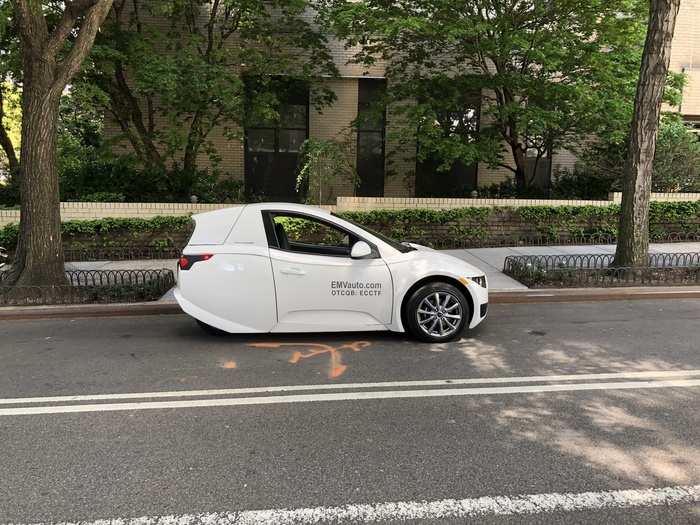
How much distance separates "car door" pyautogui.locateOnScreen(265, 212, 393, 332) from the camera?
19.7 feet

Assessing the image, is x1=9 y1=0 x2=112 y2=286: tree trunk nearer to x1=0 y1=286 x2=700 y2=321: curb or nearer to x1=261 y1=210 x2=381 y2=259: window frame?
x1=0 y1=286 x2=700 y2=321: curb

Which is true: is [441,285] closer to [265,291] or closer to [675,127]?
[265,291]

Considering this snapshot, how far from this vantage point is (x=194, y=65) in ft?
39.6

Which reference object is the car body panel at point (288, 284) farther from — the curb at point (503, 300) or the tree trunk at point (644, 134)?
the tree trunk at point (644, 134)

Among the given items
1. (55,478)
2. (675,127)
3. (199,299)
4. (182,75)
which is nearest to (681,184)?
(675,127)

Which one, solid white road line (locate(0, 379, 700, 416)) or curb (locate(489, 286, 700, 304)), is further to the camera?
curb (locate(489, 286, 700, 304))

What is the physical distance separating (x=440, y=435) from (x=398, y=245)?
9.56 ft

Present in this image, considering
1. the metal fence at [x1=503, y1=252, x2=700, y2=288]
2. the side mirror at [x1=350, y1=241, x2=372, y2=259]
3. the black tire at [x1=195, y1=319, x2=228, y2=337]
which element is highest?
the side mirror at [x1=350, y1=241, x2=372, y2=259]

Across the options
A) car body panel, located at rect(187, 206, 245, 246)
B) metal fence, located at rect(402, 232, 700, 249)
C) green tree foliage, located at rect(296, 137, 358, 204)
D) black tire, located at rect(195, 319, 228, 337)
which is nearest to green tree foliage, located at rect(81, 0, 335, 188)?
green tree foliage, located at rect(296, 137, 358, 204)

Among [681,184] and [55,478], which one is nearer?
[55,478]

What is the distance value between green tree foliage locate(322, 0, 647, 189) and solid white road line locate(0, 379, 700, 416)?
27.6 ft

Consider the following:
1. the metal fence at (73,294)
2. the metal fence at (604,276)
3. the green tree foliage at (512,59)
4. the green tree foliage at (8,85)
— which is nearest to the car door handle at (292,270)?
the metal fence at (73,294)

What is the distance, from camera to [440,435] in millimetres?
3916

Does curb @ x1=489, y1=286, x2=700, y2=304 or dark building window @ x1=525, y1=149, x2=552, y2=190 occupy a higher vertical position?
dark building window @ x1=525, y1=149, x2=552, y2=190
